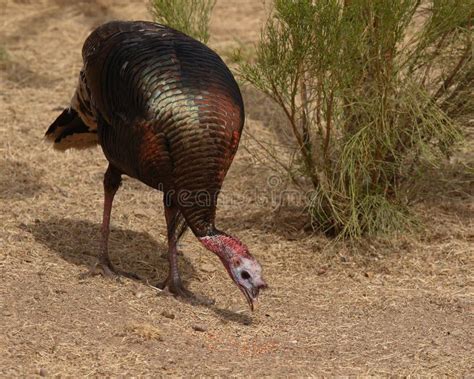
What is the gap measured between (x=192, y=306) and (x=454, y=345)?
1.42m

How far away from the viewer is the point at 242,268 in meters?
4.75

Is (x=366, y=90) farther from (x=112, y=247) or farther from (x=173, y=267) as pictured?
(x=112, y=247)

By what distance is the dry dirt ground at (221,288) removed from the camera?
4.40 m

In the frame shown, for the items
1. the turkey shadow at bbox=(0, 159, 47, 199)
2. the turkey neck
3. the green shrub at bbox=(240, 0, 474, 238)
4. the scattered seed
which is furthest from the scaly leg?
the turkey shadow at bbox=(0, 159, 47, 199)

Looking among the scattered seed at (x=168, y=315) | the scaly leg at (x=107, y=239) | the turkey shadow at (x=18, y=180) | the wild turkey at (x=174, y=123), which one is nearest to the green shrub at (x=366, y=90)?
the wild turkey at (x=174, y=123)

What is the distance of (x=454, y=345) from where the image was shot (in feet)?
15.4

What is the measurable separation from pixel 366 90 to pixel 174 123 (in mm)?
1573

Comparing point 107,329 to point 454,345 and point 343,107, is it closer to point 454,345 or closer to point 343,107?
point 454,345

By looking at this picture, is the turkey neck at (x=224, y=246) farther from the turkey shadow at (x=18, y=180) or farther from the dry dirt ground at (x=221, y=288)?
the turkey shadow at (x=18, y=180)

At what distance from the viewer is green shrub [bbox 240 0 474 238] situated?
5.49 m

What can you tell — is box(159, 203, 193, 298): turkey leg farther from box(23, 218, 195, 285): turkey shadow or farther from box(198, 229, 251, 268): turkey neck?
box(198, 229, 251, 268): turkey neck

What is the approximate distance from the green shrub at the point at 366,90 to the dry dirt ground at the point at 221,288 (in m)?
0.35

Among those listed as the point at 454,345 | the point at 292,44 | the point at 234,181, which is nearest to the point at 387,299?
the point at 454,345

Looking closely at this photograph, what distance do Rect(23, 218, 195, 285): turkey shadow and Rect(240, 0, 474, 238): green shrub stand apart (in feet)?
3.57
